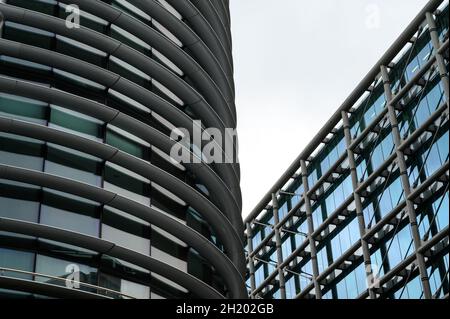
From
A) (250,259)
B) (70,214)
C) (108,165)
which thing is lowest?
(70,214)

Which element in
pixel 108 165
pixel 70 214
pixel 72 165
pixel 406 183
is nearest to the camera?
pixel 70 214

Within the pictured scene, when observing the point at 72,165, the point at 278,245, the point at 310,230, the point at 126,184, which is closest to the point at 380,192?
the point at 310,230

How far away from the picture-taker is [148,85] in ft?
118

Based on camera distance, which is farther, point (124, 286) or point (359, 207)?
point (359, 207)

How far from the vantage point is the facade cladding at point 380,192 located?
6225cm

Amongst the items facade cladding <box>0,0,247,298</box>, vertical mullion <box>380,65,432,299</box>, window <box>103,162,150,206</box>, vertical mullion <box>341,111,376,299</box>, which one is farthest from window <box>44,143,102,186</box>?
vertical mullion <box>341,111,376,299</box>

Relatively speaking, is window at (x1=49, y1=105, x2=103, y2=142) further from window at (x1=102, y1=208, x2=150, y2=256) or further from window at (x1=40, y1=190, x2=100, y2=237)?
window at (x1=102, y1=208, x2=150, y2=256)

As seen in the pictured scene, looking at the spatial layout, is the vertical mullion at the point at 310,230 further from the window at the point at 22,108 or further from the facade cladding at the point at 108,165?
the window at the point at 22,108

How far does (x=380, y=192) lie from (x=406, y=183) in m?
4.37

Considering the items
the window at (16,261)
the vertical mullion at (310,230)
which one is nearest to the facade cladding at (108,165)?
the window at (16,261)

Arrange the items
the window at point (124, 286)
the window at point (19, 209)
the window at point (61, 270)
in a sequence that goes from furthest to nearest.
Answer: the window at point (124, 286)
the window at point (19, 209)
the window at point (61, 270)

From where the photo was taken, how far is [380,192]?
226 ft

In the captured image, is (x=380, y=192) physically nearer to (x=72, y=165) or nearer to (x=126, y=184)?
(x=126, y=184)

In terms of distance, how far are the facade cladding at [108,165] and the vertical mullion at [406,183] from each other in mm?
25779
